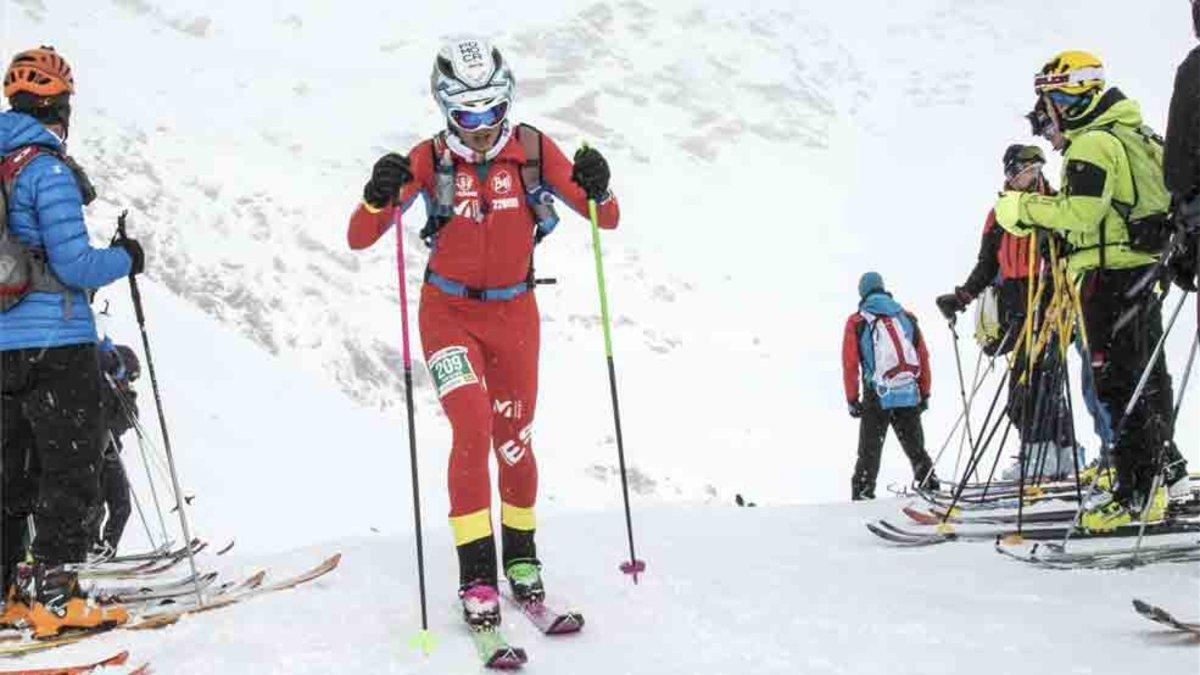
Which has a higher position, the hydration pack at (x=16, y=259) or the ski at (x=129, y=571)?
the hydration pack at (x=16, y=259)

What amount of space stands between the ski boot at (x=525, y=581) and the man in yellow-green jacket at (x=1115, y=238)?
9.31 feet

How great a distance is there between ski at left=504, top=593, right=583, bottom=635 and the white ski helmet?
2.07 metres

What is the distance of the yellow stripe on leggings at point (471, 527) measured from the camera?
15.4 feet

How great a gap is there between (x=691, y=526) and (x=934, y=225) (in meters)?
25.5

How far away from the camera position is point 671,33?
39.6 meters

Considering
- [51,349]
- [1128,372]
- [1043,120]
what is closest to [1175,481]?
[1128,372]

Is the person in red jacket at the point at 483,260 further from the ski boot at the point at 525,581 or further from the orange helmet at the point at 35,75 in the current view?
the orange helmet at the point at 35,75

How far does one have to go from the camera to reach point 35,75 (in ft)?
16.1

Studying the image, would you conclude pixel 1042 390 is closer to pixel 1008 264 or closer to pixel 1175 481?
pixel 1175 481

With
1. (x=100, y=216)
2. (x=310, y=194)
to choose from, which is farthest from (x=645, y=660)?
(x=310, y=194)

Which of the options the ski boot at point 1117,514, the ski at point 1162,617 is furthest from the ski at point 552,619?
the ski boot at point 1117,514

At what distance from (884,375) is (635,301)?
16603 millimetres

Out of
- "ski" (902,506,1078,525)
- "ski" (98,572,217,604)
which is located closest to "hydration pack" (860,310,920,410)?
"ski" (902,506,1078,525)

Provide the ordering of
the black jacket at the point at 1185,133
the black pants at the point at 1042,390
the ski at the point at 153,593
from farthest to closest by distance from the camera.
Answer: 1. the black pants at the point at 1042,390
2. the ski at the point at 153,593
3. the black jacket at the point at 1185,133
